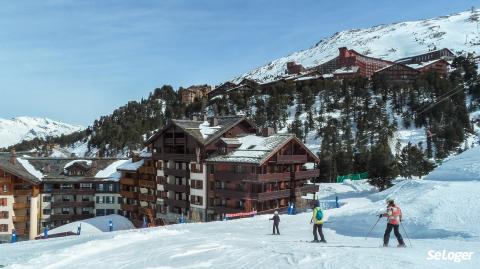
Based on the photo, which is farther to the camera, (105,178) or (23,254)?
(105,178)

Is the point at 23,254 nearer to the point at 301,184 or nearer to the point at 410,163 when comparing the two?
the point at 301,184

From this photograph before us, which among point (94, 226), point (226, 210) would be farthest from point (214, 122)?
point (94, 226)

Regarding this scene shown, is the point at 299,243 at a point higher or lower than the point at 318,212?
lower

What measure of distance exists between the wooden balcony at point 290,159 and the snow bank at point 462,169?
1969 cm

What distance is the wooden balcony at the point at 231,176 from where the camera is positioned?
4422 cm

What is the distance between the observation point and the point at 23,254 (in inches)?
714

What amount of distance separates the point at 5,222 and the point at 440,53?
144 metres

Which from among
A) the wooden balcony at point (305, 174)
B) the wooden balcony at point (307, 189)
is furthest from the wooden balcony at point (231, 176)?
the wooden balcony at point (307, 189)

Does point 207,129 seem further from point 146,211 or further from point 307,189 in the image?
point 146,211

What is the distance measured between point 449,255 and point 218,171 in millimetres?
35062

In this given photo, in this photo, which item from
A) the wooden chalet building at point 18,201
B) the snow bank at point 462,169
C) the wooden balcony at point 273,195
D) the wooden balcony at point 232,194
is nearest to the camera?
the snow bank at point 462,169

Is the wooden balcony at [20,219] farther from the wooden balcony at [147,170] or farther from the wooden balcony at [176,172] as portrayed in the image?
the wooden balcony at [176,172]

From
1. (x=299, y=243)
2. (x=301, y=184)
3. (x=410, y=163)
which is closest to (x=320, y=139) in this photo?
(x=410, y=163)

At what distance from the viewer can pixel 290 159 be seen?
4825 cm
